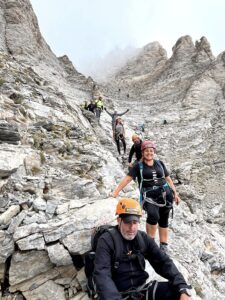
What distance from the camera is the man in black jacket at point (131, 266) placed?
527 centimetres

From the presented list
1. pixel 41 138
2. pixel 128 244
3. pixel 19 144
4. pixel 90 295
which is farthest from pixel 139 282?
pixel 41 138

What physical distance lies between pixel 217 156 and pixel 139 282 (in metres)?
22.6

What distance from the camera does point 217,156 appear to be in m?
26.5

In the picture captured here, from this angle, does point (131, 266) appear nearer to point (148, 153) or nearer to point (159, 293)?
point (159, 293)

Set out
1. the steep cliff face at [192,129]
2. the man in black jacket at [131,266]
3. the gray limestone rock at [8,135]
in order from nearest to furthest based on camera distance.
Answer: the man in black jacket at [131,266]
the gray limestone rock at [8,135]
the steep cliff face at [192,129]

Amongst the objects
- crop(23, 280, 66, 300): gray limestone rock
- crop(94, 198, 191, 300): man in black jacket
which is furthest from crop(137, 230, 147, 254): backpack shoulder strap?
crop(23, 280, 66, 300): gray limestone rock

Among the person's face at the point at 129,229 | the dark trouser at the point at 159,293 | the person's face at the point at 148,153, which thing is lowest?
the dark trouser at the point at 159,293

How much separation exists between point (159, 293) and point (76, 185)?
16.4 feet

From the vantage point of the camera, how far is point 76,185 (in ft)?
32.3

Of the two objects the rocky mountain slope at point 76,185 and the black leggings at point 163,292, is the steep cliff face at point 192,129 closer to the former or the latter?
the rocky mountain slope at point 76,185

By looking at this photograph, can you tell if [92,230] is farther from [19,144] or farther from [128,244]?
[19,144]

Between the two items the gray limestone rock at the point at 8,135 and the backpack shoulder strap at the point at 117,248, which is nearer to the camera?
the backpack shoulder strap at the point at 117,248

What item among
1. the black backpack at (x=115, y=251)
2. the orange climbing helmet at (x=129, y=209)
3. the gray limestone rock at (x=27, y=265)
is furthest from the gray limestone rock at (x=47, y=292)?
the orange climbing helmet at (x=129, y=209)

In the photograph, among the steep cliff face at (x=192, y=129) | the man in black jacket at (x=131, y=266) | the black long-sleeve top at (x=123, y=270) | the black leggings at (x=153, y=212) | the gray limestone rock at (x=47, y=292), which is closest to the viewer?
the black long-sleeve top at (x=123, y=270)
